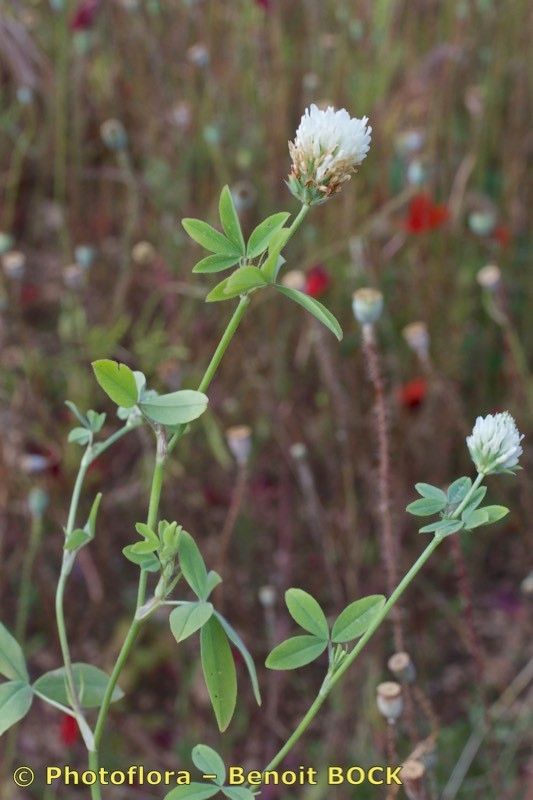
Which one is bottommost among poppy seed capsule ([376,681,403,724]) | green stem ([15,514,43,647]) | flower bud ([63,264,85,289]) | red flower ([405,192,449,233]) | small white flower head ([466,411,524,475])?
poppy seed capsule ([376,681,403,724])

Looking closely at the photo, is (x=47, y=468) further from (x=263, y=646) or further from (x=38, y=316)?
(x=38, y=316)

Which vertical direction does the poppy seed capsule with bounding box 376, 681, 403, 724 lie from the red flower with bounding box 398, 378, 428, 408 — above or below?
below

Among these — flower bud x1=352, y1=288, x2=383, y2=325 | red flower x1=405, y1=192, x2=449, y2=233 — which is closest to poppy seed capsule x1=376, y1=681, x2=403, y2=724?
flower bud x1=352, y1=288, x2=383, y2=325

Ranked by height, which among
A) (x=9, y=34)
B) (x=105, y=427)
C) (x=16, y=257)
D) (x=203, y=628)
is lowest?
(x=203, y=628)

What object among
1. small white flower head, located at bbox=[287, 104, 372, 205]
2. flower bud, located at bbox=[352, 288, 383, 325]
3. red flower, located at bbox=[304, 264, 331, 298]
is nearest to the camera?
small white flower head, located at bbox=[287, 104, 372, 205]

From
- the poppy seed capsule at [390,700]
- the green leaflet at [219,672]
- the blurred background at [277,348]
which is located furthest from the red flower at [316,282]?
the green leaflet at [219,672]

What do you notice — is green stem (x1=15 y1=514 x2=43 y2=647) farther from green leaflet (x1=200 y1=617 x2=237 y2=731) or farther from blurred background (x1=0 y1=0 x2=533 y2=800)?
green leaflet (x1=200 y1=617 x2=237 y2=731)

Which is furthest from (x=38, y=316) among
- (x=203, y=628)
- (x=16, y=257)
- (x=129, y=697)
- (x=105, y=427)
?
(x=203, y=628)

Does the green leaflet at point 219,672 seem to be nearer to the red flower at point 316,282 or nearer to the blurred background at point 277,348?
the blurred background at point 277,348
